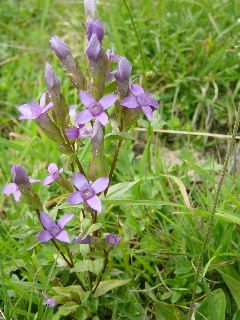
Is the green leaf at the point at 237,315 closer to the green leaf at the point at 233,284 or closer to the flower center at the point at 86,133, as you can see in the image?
the green leaf at the point at 233,284

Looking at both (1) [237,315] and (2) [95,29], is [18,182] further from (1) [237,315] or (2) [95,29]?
(1) [237,315]

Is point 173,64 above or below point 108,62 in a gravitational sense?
below

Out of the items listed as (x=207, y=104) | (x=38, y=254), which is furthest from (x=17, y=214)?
(x=207, y=104)

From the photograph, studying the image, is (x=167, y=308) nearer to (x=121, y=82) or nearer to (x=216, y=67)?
(x=121, y=82)

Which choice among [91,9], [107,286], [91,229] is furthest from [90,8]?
[107,286]

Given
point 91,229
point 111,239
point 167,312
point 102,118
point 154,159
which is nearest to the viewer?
point 102,118

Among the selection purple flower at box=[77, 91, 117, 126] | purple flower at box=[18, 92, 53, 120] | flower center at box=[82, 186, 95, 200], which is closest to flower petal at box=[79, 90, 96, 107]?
purple flower at box=[77, 91, 117, 126]
